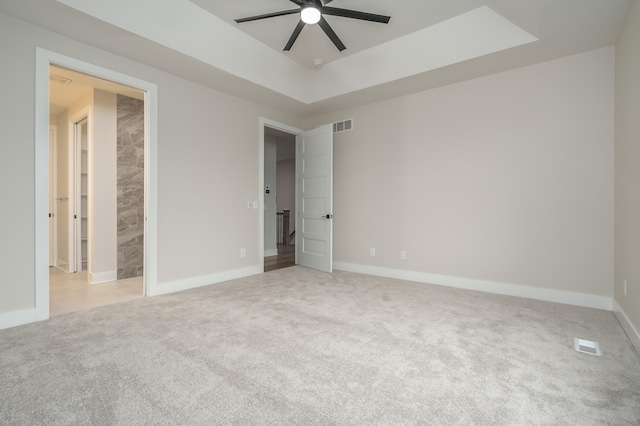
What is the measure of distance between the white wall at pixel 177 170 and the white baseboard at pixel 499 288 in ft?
6.74

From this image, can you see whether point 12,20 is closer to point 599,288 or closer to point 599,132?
point 599,132

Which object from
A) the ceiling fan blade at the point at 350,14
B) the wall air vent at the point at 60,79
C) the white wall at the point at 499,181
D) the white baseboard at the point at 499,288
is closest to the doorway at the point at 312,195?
the white wall at the point at 499,181

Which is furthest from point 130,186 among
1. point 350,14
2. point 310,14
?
point 350,14

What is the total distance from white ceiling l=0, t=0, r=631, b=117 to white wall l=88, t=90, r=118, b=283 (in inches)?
65.3

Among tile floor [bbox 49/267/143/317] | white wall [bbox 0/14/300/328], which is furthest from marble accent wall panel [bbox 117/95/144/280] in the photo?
white wall [bbox 0/14/300/328]

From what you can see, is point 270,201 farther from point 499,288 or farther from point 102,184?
point 499,288

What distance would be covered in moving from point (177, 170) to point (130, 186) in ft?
4.91

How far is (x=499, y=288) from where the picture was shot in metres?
3.78

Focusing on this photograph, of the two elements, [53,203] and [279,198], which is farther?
[279,198]

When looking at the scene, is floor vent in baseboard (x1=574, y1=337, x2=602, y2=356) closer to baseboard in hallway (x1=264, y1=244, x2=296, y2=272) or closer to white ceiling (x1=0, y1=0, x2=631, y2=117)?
white ceiling (x1=0, y1=0, x2=631, y2=117)

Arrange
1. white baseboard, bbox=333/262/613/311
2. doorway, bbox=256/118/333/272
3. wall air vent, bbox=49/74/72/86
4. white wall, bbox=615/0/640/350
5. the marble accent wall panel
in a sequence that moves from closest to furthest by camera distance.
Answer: white wall, bbox=615/0/640/350 < white baseboard, bbox=333/262/613/311 < wall air vent, bbox=49/74/72/86 < the marble accent wall panel < doorway, bbox=256/118/333/272

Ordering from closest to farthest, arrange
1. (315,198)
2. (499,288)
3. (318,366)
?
(318,366)
(499,288)
(315,198)

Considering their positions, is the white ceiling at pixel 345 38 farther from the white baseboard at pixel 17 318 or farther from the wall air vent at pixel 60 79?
the white baseboard at pixel 17 318

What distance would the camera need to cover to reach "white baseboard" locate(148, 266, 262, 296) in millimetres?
3692
